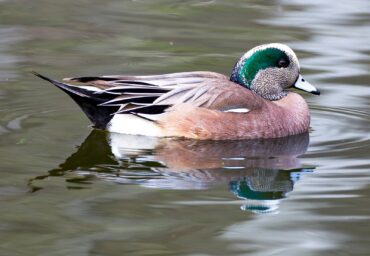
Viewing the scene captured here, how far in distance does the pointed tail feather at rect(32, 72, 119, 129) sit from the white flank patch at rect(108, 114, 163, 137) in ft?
0.17

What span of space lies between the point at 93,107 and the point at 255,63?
4.37 feet

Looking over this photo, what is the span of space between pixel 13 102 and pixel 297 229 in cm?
347

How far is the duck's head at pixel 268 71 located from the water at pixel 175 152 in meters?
0.38

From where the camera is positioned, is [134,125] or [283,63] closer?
[134,125]

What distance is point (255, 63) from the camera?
889 centimetres

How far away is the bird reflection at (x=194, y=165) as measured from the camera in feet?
23.2

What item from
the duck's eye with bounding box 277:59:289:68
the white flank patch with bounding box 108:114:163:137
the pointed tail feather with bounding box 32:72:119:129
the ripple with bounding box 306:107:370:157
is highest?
the duck's eye with bounding box 277:59:289:68

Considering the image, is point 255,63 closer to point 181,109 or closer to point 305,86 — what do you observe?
point 305,86

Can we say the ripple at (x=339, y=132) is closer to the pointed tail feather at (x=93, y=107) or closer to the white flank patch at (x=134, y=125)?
the white flank patch at (x=134, y=125)

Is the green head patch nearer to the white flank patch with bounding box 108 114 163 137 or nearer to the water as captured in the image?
the water

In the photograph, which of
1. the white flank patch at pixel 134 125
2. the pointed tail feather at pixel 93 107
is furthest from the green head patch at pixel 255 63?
the pointed tail feather at pixel 93 107

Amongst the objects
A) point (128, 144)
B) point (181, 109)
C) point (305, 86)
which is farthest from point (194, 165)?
point (305, 86)

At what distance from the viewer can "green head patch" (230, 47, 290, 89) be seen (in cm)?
888

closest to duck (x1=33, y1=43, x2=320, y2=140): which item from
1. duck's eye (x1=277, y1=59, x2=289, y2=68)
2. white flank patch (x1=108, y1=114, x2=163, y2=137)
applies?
white flank patch (x1=108, y1=114, x2=163, y2=137)
